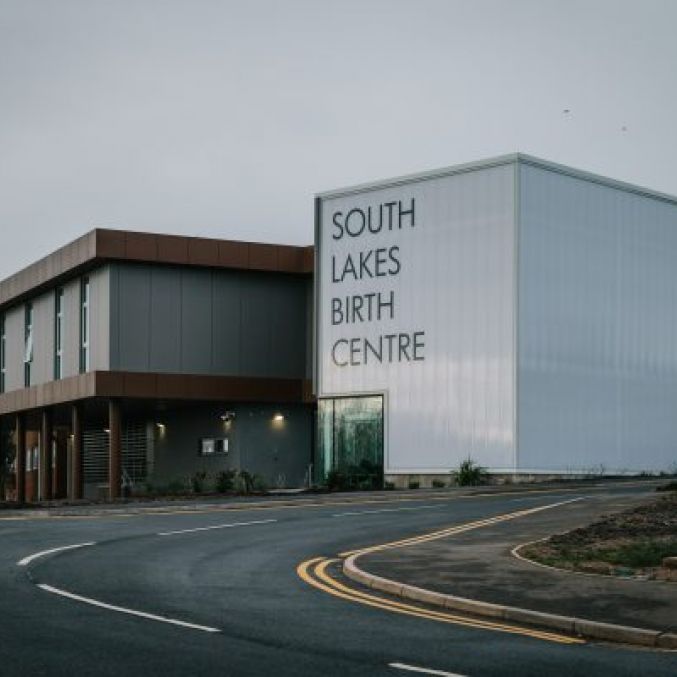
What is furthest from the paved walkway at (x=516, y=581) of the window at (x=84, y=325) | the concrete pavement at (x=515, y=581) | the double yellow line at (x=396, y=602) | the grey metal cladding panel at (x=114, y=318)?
the window at (x=84, y=325)

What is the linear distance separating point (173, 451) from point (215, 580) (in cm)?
4044

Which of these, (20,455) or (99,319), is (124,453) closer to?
(20,455)

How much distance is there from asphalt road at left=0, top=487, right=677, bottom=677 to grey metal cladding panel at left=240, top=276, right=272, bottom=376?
2971 cm

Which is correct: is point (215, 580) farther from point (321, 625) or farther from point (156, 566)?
point (321, 625)

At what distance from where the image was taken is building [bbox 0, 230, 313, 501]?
51.2 m

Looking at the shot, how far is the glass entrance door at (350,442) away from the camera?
48031 millimetres

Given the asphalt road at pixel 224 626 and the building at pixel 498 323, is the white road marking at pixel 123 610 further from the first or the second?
the building at pixel 498 323

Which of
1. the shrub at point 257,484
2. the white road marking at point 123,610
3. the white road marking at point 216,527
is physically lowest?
the shrub at point 257,484

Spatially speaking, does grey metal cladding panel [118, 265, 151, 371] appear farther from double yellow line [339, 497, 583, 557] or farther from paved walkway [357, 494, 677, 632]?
paved walkway [357, 494, 677, 632]

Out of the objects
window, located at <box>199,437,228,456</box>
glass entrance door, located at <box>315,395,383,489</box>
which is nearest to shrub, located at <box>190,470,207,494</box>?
window, located at <box>199,437,228,456</box>

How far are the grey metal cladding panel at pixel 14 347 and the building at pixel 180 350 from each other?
304 cm

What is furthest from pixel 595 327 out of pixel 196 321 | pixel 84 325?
pixel 84 325

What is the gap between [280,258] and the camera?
178 feet

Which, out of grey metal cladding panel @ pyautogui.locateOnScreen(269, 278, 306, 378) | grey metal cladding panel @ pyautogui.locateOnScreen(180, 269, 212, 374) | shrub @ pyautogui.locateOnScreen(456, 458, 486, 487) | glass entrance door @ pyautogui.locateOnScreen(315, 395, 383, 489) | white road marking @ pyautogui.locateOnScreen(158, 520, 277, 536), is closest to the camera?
white road marking @ pyautogui.locateOnScreen(158, 520, 277, 536)
